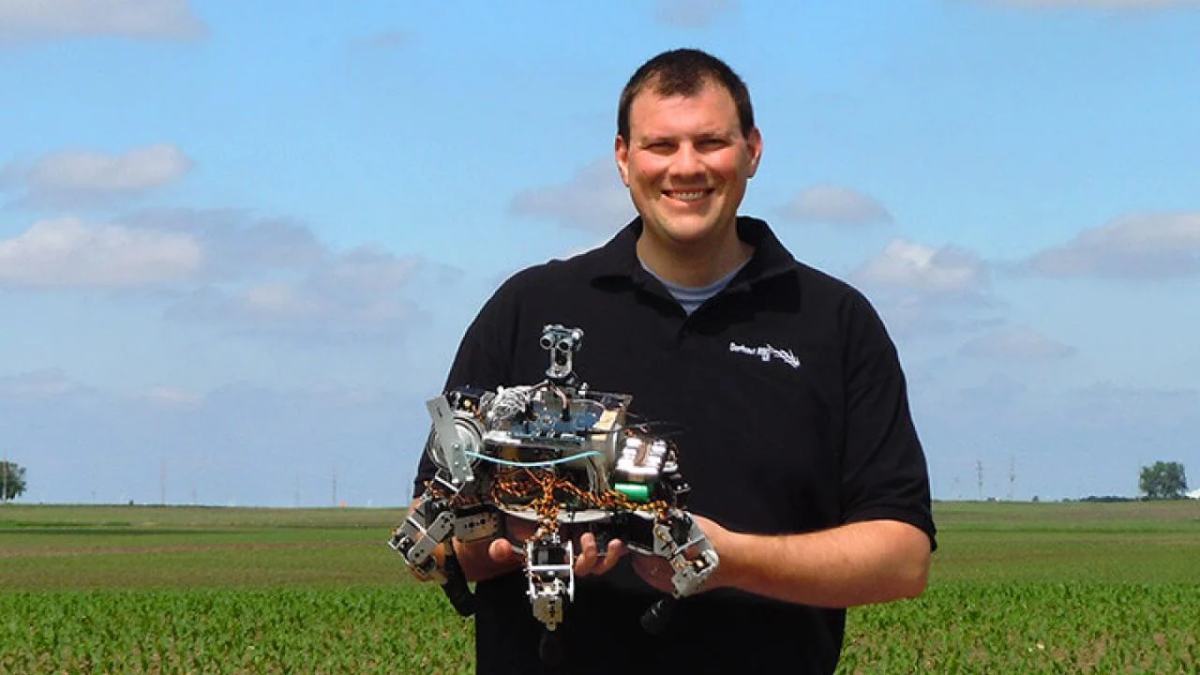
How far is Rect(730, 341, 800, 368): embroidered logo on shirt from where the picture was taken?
13.3 ft

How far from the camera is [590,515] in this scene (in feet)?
11.2

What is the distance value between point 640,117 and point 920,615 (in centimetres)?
2604

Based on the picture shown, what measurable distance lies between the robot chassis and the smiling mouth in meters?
0.47

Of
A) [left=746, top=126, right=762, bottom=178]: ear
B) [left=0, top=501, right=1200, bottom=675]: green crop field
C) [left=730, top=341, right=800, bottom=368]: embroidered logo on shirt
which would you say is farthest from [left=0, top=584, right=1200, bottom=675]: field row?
[left=746, top=126, right=762, bottom=178]: ear

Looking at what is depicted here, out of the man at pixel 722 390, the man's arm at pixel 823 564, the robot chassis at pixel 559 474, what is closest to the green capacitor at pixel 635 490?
the robot chassis at pixel 559 474

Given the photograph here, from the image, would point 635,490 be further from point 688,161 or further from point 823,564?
point 688,161

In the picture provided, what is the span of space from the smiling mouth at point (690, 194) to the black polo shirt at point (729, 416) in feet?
0.97

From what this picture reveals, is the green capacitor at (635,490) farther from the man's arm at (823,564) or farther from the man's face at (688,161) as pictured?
the man's face at (688,161)

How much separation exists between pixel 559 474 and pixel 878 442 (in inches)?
36.7

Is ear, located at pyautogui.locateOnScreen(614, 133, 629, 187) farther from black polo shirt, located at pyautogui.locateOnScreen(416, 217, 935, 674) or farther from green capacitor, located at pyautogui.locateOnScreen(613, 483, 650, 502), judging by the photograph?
green capacitor, located at pyautogui.locateOnScreen(613, 483, 650, 502)

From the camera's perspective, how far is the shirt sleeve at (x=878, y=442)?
13.3ft

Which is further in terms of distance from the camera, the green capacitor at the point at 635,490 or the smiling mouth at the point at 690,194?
the smiling mouth at the point at 690,194

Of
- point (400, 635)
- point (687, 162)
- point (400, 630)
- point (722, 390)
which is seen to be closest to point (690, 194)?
point (687, 162)

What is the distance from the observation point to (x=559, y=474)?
3428 millimetres
